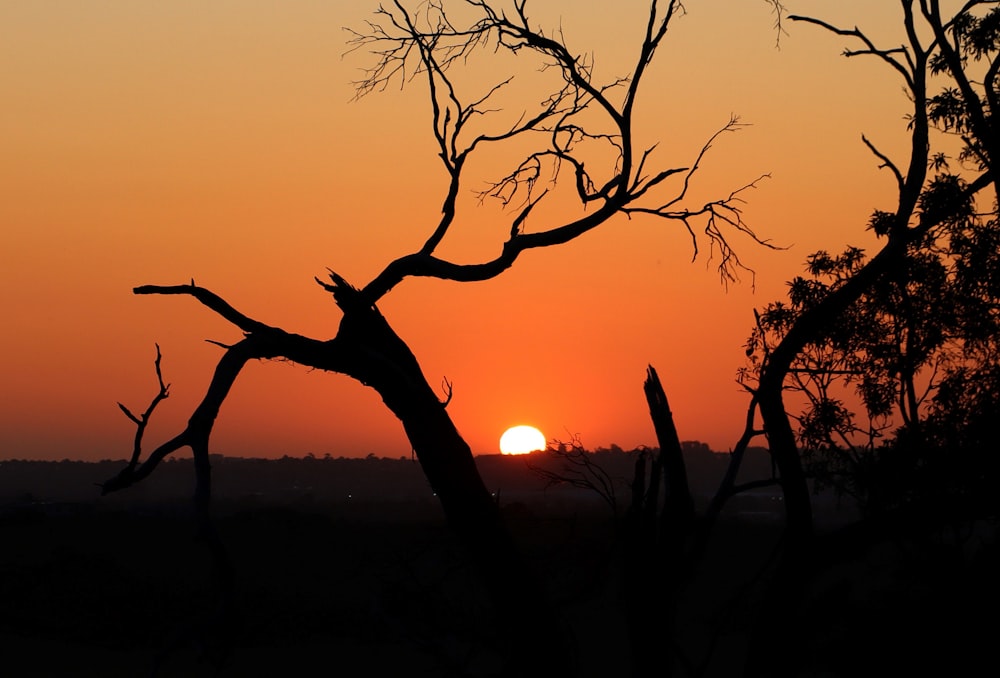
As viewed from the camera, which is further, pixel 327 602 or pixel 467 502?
pixel 327 602

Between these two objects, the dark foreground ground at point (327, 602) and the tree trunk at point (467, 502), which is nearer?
the tree trunk at point (467, 502)

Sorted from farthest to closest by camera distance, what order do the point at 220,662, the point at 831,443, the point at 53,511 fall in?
the point at 53,511
the point at 831,443
the point at 220,662

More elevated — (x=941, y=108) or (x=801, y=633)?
(x=941, y=108)

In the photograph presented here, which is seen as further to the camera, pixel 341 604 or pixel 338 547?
pixel 338 547

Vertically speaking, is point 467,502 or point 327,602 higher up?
point 467,502

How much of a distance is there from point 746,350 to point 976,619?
434 cm

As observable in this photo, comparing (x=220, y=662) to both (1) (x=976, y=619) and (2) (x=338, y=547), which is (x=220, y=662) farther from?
(2) (x=338, y=547)

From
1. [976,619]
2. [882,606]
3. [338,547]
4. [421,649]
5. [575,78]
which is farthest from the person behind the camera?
[338,547]

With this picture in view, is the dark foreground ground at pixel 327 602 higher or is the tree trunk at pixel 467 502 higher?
the tree trunk at pixel 467 502

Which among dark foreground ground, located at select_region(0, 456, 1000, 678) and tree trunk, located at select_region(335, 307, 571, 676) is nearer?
tree trunk, located at select_region(335, 307, 571, 676)

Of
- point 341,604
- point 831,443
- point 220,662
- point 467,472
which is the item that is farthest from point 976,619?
point 341,604

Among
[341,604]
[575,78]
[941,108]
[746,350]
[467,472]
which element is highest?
[941,108]

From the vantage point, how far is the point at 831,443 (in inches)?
613

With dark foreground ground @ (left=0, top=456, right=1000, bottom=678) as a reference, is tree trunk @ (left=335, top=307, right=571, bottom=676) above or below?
above
